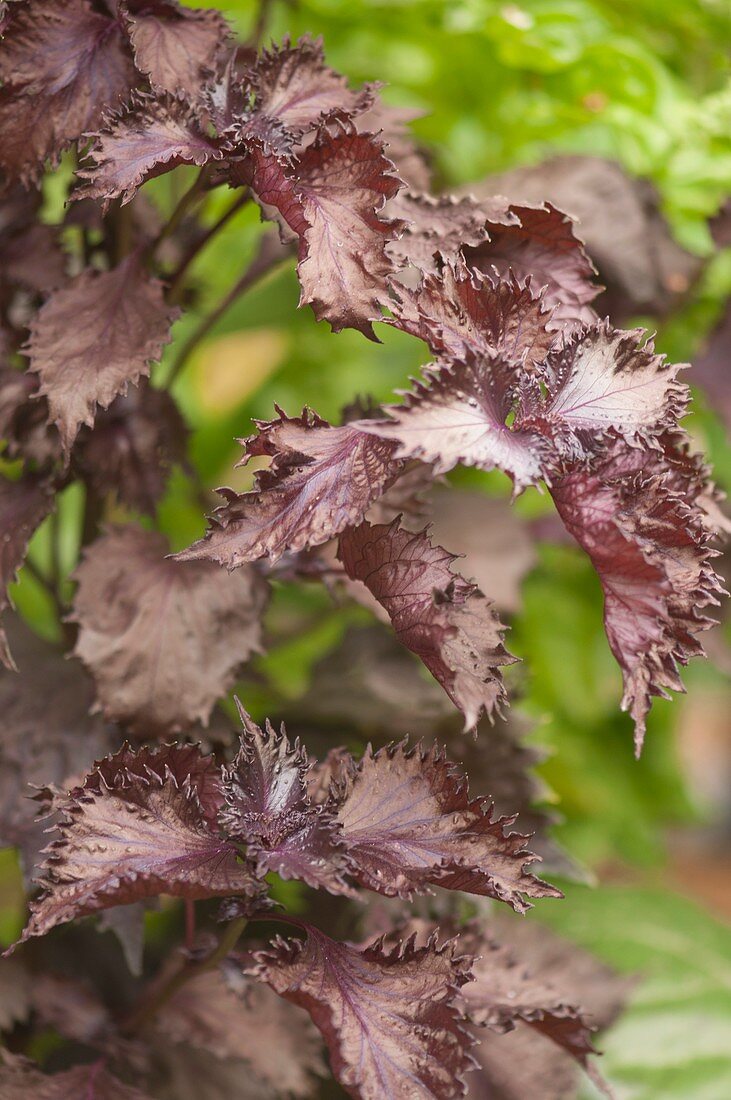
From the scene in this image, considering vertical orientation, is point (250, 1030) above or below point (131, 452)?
below

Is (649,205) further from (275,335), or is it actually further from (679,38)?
(275,335)

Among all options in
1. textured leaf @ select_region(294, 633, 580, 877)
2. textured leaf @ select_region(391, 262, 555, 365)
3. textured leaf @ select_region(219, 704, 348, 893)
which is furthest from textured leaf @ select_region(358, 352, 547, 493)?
textured leaf @ select_region(294, 633, 580, 877)

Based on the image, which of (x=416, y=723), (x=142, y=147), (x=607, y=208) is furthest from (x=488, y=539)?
(x=142, y=147)

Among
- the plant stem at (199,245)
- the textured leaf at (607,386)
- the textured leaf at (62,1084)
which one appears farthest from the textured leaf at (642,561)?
the textured leaf at (62,1084)

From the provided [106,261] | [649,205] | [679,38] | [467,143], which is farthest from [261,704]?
[679,38]

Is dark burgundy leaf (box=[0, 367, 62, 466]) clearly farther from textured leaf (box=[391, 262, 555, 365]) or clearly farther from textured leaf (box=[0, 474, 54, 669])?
textured leaf (box=[391, 262, 555, 365])

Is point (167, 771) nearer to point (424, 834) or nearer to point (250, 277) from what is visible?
point (424, 834)
